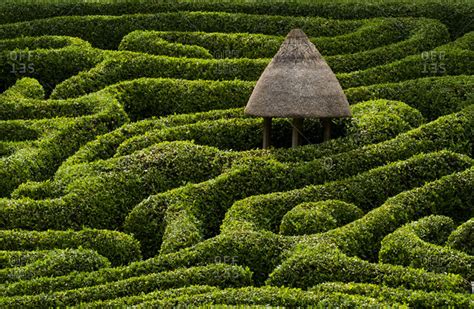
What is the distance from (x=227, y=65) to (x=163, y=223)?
24.3 ft

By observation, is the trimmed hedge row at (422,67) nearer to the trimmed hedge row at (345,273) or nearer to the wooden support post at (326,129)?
the wooden support post at (326,129)

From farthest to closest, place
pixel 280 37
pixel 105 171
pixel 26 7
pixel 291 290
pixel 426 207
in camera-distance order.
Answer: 1. pixel 26 7
2. pixel 280 37
3. pixel 105 171
4. pixel 426 207
5. pixel 291 290

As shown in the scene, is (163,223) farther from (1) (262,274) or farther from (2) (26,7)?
(2) (26,7)

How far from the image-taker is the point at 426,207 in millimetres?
19656

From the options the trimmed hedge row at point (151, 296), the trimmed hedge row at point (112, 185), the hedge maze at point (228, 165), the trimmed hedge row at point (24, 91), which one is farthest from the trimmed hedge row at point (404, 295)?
the trimmed hedge row at point (24, 91)

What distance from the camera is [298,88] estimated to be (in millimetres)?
21781

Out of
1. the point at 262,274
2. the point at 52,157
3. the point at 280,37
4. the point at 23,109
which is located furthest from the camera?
the point at 280,37

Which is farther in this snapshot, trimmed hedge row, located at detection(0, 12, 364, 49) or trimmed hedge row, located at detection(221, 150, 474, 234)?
trimmed hedge row, located at detection(0, 12, 364, 49)

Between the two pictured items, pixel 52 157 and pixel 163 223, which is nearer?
pixel 163 223

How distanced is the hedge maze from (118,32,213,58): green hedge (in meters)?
0.04

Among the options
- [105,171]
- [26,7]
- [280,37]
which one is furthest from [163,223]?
[26,7]

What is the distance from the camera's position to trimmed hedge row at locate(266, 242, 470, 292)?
16734 millimetres

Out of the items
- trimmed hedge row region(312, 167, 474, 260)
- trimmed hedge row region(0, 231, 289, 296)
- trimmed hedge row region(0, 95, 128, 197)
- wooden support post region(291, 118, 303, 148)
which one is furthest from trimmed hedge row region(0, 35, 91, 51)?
trimmed hedge row region(312, 167, 474, 260)

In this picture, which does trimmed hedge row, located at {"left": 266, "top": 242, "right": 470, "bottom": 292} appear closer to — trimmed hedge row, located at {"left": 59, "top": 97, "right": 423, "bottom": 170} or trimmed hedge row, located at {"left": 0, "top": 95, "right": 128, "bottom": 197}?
trimmed hedge row, located at {"left": 59, "top": 97, "right": 423, "bottom": 170}
